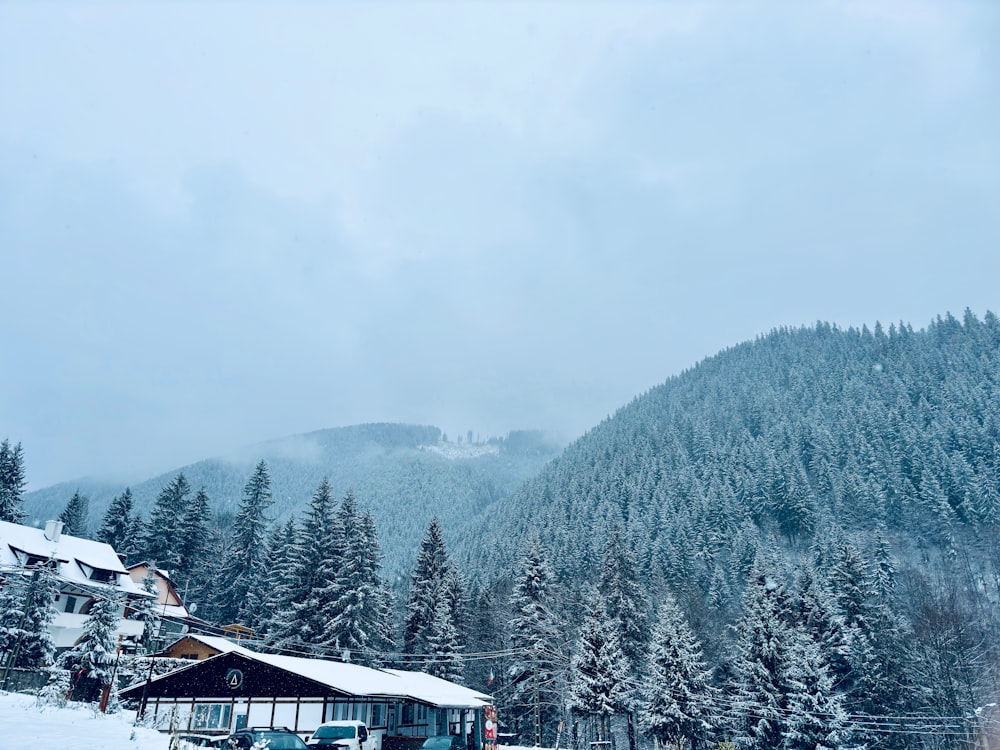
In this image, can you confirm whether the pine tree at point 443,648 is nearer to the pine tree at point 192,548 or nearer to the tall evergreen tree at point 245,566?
the tall evergreen tree at point 245,566

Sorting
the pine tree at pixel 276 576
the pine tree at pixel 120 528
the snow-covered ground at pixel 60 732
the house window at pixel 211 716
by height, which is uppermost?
the pine tree at pixel 120 528

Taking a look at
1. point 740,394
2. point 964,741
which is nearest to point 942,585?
point 964,741

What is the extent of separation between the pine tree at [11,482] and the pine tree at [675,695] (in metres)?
71.8

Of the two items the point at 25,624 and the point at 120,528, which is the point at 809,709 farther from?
the point at 120,528

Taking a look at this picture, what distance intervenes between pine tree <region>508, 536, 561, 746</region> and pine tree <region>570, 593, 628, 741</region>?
3.19 m

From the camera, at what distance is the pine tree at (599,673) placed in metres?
47.0

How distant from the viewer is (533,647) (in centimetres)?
5178

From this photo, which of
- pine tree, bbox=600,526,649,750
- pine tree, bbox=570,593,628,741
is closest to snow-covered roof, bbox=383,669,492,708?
pine tree, bbox=570,593,628,741

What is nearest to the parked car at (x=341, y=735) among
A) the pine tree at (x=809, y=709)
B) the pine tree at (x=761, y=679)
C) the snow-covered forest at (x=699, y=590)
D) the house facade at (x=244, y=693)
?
the house facade at (x=244, y=693)

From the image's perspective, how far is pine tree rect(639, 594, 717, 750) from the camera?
44.0 meters

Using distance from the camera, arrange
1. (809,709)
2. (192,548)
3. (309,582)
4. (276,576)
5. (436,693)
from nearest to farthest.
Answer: (809,709)
(436,693)
(309,582)
(276,576)
(192,548)

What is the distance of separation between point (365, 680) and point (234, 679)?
7943 mm

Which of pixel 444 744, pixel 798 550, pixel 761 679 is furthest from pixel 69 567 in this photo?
pixel 798 550

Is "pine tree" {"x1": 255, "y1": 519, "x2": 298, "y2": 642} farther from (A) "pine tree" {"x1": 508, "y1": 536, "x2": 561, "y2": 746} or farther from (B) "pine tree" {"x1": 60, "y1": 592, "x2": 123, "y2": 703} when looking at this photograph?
(A) "pine tree" {"x1": 508, "y1": 536, "x2": 561, "y2": 746}
